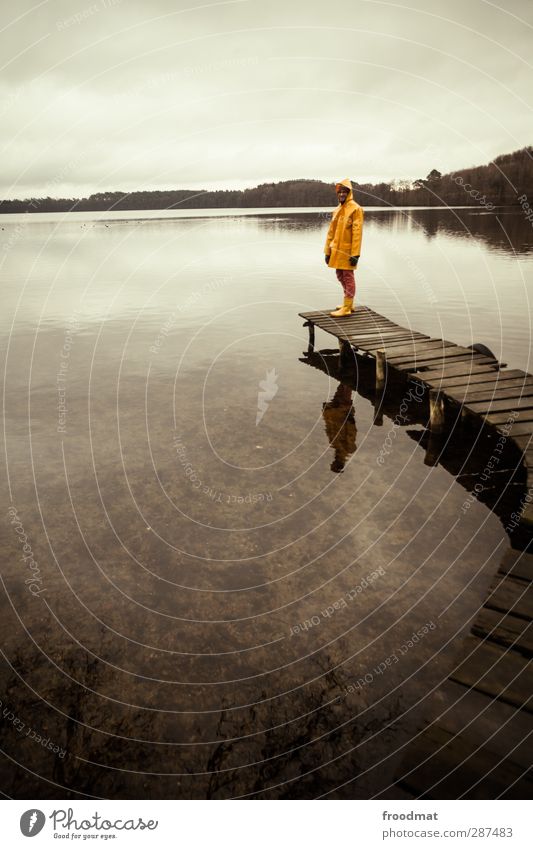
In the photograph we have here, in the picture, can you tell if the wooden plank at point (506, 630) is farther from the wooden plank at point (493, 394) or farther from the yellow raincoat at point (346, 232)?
the yellow raincoat at point (346, 232)

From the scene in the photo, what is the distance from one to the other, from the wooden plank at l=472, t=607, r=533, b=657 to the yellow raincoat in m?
9.64

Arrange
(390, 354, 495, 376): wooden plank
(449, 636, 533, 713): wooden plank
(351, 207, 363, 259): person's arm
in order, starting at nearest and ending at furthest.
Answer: (449, 636, 533, 713): wooden plank
(390, 354, 495, 376): wooden plank
(351, 207, 363, 259): person's arm

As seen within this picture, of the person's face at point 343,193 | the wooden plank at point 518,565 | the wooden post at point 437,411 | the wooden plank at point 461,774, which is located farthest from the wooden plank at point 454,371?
the wooden plank at point 461,774

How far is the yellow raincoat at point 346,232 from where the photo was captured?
38.5ft

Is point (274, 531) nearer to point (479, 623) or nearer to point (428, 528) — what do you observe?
point (428, 528)

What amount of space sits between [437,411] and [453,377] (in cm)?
76

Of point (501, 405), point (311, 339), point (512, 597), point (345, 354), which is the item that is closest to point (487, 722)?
point (512, 597)

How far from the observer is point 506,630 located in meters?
3.62

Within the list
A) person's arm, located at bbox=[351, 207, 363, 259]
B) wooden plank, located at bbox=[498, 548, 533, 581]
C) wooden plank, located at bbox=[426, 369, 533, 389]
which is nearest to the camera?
wooden plank, located at bbox=[498, 548, 533, 581]

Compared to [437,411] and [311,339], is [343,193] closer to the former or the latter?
[311,339]

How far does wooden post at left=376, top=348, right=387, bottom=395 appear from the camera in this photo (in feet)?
33.6

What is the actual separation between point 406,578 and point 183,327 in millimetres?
13883

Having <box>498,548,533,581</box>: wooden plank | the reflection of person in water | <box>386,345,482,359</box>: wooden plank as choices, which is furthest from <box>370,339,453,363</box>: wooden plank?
<box>498,548,533,581</box>: wooden plank

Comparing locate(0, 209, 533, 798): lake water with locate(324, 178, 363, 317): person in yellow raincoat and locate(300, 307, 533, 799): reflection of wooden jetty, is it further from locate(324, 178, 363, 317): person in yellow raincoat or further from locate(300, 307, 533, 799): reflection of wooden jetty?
locate(324, 178, 363, 317): person in yellow raincoat
